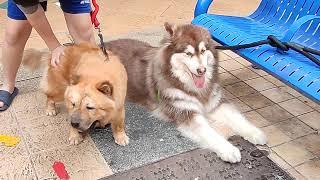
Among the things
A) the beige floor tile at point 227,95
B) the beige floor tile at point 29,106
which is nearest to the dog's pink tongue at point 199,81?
the beige floor tile at point 227,95

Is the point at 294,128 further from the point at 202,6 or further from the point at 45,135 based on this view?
the point at 45,135

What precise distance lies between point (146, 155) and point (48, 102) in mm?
960

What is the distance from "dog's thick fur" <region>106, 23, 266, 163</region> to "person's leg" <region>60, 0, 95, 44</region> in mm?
523

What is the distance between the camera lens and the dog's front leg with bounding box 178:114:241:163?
2670 millimetres

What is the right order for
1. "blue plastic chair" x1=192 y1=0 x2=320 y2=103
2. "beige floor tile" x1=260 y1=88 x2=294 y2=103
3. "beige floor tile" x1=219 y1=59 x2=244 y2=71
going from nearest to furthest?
"blue plastic chair" x1=192 y1=0 x2=320 y2=103, "beige floor tile" x1=260 y1=88 x2=294 y2=103, "beige floor tile" x1=219 y1=59 x2=244 y2=71

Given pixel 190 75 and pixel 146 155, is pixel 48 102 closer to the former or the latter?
pixel 146 155

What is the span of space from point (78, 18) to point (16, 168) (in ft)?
3.85

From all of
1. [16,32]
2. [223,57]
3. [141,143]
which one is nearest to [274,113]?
[223,57]

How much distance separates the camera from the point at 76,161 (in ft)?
8.77

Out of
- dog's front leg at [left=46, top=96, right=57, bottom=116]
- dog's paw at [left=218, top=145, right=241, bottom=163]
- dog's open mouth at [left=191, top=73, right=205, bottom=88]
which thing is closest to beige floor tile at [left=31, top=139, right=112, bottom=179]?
dog's front leg at [left=46, top=96, right=57, bottom=116]

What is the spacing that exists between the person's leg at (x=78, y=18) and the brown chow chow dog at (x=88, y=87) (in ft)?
0.79

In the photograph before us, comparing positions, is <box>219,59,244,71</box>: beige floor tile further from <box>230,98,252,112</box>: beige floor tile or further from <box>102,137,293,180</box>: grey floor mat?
<box>102,137,293,180</box>: grey floor mat

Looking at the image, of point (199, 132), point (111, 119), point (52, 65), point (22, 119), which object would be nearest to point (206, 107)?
point (199, 132)

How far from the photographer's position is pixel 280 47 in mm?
2664
